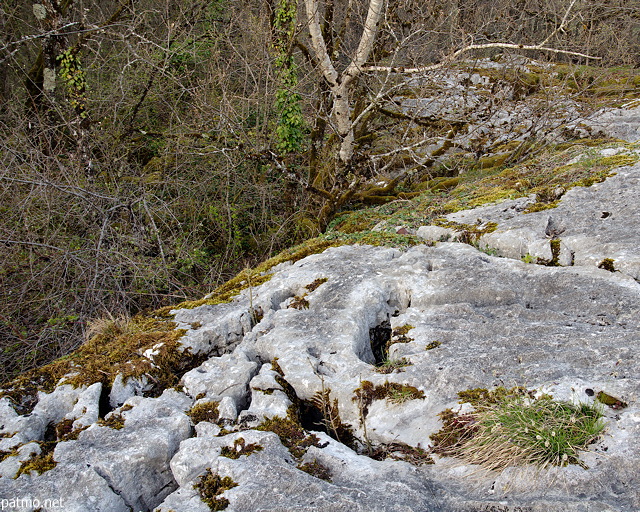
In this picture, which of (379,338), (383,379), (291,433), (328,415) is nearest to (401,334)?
(379,338)

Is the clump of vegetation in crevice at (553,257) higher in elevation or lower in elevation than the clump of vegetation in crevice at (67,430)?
higher

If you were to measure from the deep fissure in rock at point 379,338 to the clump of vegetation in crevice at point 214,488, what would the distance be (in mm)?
1555

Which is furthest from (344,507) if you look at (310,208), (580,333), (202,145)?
(202,145)

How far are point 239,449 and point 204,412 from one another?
1.61 ft

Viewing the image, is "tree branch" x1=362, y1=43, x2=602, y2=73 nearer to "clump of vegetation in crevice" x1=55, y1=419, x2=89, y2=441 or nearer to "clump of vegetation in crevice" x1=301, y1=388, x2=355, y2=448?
"clump of vegetation in crevice" x1=301, y1=388, x2=355, y2=448

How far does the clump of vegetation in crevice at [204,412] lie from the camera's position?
8.75ft

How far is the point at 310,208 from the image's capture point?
26.5 feet

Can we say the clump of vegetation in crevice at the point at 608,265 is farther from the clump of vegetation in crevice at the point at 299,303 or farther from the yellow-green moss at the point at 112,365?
the yellow-green moss at the point at 112,365

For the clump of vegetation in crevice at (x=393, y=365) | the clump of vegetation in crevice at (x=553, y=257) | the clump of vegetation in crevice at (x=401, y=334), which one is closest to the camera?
the clump of vegetation in crevice at (x=393, y=365)

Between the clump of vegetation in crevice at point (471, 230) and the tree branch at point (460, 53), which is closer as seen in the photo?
the clump of vegetation in crevice at point (471, 230)

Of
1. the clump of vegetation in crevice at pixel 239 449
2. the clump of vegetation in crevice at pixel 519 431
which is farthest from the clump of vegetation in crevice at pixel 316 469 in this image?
the clump of vegetation in crevice at pixel 519 431

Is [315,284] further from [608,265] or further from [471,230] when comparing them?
[608,265]

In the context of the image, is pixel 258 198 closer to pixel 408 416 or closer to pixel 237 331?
pixel 237 331

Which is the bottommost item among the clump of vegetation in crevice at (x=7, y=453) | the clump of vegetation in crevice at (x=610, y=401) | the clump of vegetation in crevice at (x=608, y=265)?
the clump of vegetation in crevice at (x=610, y=401)
